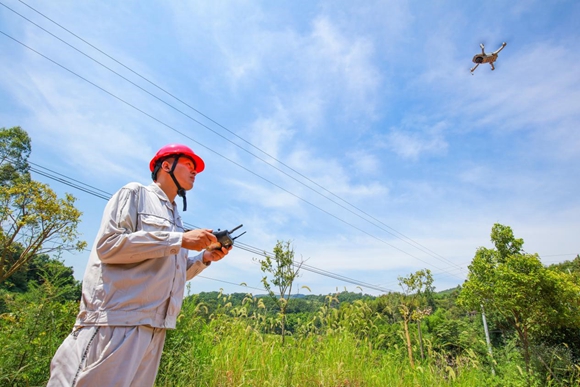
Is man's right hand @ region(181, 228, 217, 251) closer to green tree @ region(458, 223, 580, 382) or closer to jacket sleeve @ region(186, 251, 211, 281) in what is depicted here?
jacket sleeve @ region(186, 251, 211, 281)

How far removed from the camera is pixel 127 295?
119 cm

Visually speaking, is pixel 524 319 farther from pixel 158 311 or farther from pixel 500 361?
pixel 158 311

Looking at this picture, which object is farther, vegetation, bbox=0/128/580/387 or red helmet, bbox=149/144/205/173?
vegetation, bbox=0/128/580/387

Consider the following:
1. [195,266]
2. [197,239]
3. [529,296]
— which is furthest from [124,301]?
[529,296]

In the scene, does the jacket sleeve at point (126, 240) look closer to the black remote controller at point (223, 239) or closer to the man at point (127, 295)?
the man at point (127, 295)

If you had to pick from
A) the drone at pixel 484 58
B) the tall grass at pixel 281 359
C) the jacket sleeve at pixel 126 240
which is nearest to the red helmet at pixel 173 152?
the jacket sleeve at pixel 126 240

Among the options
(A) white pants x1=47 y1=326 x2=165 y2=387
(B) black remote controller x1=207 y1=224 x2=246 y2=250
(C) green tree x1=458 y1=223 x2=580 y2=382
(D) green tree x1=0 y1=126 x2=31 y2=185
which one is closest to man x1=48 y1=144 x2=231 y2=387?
(A) white pants x1=47 y1=326 x2=165 y2=387

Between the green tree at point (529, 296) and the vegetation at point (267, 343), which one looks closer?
the vegetation at point (267, 343)

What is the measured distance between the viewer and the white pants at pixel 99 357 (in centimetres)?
107

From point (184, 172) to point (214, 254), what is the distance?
18.0 inches

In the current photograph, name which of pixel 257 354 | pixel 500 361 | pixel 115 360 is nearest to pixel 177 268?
pixel 115 360

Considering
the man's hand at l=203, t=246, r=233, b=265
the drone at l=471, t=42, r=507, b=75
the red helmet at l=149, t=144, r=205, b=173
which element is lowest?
the man's hand at l=203, t=246, r=233, b=265

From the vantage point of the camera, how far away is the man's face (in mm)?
1645

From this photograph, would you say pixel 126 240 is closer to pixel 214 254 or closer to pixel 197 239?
pixel 197 239
